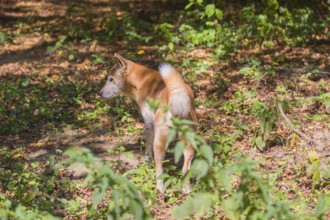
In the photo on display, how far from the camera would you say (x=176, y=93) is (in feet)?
22.0

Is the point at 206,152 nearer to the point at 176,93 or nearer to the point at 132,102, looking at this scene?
the point at 176,93

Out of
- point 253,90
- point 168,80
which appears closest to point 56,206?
point 168,80

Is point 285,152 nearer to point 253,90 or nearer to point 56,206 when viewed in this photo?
point 253,90

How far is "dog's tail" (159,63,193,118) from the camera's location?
6.60m

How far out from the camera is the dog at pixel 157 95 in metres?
6.71

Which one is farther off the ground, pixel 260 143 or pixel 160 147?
pixel 160 147

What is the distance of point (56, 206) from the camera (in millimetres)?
6762

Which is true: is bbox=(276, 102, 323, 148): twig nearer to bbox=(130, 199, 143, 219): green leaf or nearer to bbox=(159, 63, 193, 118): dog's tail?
bbox=(159, 63, 193, 118): dog's tail

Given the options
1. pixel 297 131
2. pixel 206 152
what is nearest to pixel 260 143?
pixel 297 131

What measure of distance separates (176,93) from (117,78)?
2184mm

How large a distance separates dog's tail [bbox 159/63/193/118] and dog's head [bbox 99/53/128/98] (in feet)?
5.45

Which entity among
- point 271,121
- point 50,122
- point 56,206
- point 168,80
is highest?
point 168,80

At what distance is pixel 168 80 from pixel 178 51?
5.33 m

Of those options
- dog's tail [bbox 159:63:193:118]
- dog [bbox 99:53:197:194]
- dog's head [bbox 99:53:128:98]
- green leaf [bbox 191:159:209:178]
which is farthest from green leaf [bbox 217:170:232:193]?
dog's head [bbox 99:53:128:98]
